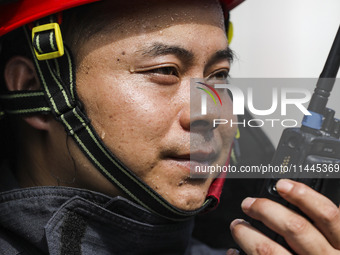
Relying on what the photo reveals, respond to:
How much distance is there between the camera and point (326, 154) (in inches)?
60.6

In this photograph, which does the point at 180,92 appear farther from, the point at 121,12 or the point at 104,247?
the point at 104,247

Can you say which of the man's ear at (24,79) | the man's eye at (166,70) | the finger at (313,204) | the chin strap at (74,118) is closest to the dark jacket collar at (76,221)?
the chin strap at (74,118)

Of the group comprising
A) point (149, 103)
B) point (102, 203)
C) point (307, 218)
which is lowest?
point (102, 203)

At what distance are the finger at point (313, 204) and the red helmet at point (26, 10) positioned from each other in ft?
3.54

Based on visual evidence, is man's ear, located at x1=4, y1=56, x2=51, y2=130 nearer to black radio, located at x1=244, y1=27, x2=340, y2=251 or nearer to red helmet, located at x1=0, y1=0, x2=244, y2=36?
red helmet, located at x1=0, y1=0, x2=244, y2=36

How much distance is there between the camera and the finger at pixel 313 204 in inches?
58.5

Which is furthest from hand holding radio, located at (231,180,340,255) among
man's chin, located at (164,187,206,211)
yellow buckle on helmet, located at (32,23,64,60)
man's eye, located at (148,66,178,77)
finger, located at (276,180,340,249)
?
yellow buckle on helmet, located at (32,23,64,60)

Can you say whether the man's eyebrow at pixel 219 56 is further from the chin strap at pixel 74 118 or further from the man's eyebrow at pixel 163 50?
the chin strap at pixel 74 118

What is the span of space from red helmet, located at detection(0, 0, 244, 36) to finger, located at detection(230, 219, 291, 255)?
109 cm

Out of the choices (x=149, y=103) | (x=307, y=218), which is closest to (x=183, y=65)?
(x=149, y=103)

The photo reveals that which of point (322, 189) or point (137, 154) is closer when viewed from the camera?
point (322, 189)

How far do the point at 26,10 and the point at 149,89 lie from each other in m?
0.66

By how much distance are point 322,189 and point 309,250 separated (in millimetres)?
216

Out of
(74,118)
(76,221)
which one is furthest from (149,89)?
(76,221)
